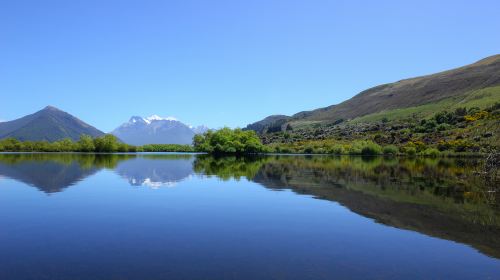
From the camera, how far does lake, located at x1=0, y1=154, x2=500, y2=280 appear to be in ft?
49.0

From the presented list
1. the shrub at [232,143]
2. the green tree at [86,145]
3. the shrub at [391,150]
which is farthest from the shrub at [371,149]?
the green tree at [86,145]

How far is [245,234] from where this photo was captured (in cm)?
2095

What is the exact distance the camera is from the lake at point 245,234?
14.9 metres

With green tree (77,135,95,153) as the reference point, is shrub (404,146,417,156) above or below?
below

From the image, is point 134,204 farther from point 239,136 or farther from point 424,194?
point 239,136

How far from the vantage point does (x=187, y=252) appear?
17031 millimetres

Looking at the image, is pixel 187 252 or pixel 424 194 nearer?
pixel 187 252

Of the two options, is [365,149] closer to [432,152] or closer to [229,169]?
[432,152]

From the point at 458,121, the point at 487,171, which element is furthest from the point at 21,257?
the point at 458,121

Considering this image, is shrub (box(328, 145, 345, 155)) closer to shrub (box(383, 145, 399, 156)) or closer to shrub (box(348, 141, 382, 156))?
shrub (box(348, 141, 382, 156))

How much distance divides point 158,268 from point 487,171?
57.9m

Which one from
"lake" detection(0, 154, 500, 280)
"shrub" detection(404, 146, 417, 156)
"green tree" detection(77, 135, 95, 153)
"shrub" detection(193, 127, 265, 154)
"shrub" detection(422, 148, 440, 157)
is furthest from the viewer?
"green tree" detection(77, 135, 95, 153)

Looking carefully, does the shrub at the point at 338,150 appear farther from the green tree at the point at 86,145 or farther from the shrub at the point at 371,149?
the green tree at the point at 86,145

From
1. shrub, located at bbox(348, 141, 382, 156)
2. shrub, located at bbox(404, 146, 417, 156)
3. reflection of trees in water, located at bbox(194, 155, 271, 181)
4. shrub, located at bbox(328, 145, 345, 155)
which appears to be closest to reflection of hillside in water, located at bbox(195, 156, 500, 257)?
reflection of trees in water, located at bbox(194, 155, 271, 181)
